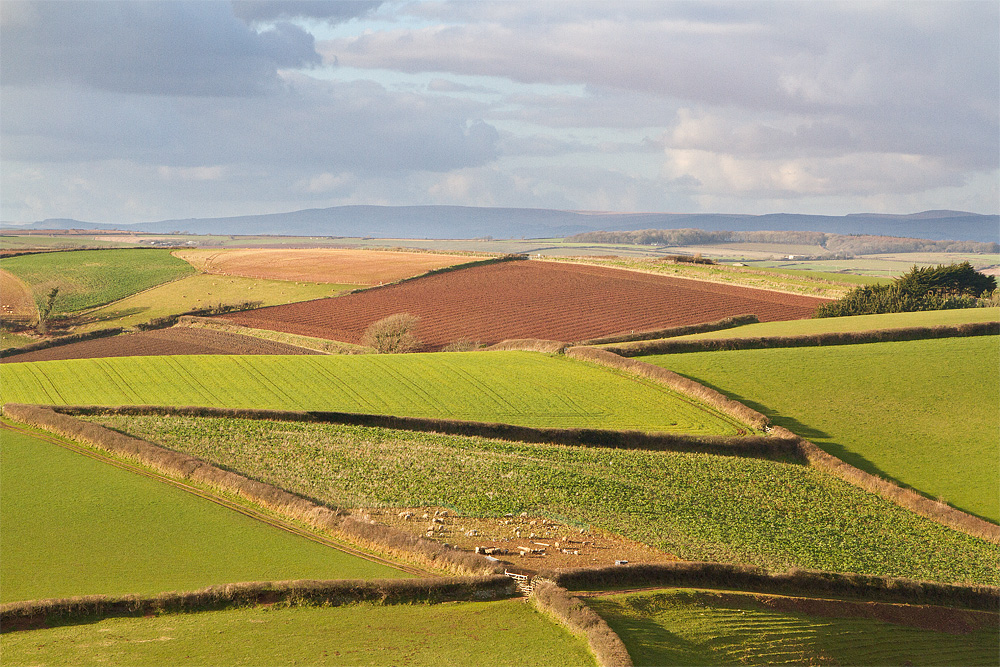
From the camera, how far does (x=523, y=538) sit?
84.5 ft

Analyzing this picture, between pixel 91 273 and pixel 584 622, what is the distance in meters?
92.4

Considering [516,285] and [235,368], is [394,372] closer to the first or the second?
[235,368]

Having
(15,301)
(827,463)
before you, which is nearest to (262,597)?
(827,463)

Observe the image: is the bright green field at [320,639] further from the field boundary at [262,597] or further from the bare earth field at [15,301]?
the bare earth field at [15,301]

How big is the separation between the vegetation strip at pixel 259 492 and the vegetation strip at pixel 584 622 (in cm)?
217

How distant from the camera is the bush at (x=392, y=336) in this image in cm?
6203

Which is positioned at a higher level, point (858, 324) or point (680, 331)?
point (858, 324)

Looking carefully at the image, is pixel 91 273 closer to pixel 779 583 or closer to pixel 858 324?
pixel 858 324

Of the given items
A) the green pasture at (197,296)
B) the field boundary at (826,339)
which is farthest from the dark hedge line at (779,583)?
the green pasture at (197,296)

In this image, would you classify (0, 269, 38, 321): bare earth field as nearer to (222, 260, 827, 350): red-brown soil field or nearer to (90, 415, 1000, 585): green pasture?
(222, 260, 827, 350): red-brown soil field

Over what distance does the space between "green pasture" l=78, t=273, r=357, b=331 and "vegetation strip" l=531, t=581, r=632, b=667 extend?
2469 inches

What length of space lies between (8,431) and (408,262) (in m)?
74.4

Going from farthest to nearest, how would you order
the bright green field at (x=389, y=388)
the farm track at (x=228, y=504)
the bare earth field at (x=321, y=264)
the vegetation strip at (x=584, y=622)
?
the bare earth field at (x=321, y=264) → the bright green field at (x=389, y=388) → the farm track at (x=228, y=504) → the vegetation strip at (x=584, y=622)

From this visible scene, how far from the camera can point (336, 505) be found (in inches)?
1073
